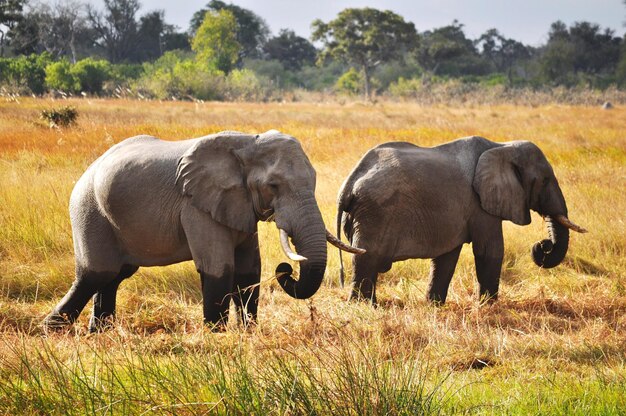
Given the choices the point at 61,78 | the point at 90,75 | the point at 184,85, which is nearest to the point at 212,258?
the point at 61,78

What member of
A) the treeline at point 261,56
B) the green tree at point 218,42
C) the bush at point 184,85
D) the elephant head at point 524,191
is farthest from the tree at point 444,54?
the elephant head at point 524,191

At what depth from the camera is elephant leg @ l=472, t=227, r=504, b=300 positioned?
23.6 feet

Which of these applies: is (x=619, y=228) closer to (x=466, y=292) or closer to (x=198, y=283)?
(x=466, y=292)

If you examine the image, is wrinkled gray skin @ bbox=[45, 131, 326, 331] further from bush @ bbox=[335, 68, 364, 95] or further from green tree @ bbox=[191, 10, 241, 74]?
bush @ bbox=[335, 68, 364, 95]

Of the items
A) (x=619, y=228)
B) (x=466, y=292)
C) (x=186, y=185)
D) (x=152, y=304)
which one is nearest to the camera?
(x=186, y=185)

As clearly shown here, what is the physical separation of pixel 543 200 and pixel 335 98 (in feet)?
129

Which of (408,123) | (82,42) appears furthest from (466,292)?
(82,42)

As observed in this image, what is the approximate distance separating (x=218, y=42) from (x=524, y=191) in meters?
50.7

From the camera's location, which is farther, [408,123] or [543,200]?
Result: [408,123]

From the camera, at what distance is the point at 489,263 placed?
7203mm

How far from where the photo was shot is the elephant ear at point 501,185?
7.16 m

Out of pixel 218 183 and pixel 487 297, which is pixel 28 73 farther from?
pixel 218 183

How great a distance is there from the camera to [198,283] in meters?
7.94

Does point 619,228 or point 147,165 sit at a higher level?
point 147,165
